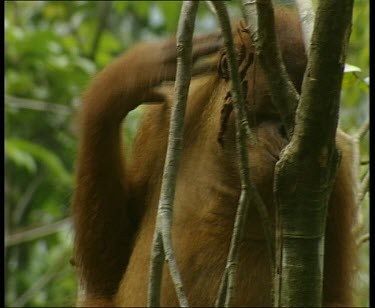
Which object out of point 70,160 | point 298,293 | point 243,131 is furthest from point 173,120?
point 70,160

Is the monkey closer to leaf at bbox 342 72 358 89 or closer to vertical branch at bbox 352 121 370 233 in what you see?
vertical branch at bbox 352 121 370 233

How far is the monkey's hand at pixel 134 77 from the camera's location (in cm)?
303

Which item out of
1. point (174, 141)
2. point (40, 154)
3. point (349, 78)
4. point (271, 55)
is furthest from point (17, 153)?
point (271, 55)

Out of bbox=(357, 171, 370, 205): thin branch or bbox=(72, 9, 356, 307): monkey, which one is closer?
bbox=(72, 9, 356, 307): monkey

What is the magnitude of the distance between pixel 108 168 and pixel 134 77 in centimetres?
53

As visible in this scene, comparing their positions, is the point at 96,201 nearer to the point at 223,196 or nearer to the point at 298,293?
the point at 223,196

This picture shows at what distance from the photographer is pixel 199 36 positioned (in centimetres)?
301

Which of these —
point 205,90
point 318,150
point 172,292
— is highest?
point 205,90

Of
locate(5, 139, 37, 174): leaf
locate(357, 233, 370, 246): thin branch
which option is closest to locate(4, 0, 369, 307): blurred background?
locate(5, 139, 37, 174): leaf

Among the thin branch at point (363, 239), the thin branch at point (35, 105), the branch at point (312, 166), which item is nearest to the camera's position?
the branch at point (312, 166)

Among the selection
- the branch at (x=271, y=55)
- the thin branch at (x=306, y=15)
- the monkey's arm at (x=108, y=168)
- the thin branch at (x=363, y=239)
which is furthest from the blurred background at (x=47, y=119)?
the branch at (x=271, y=55)

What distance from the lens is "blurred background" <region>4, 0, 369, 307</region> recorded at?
5.35 m

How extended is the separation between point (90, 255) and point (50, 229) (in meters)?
1.69

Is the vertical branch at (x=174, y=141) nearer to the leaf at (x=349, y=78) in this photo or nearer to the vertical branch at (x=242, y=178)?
the vertical branch at (x=242, y=178)
